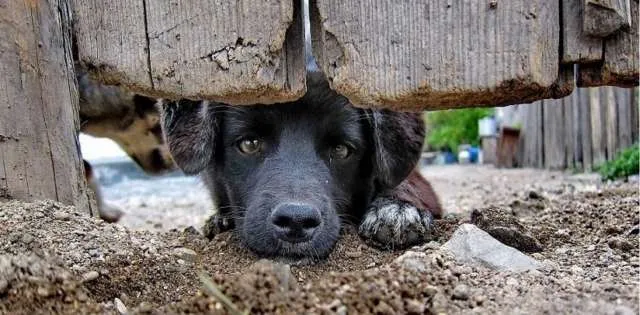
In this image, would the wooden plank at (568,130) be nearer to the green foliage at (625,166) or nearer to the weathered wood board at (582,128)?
the weathered wood board at (582,128)

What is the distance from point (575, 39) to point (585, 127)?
8.23 m

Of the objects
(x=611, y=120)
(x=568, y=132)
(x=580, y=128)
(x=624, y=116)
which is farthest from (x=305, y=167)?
(x=568, y=132)

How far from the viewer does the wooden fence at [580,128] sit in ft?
28.9

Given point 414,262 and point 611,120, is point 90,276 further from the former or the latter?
point 611,120

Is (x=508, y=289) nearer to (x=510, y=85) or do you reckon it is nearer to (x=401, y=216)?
(x=510, y=85)

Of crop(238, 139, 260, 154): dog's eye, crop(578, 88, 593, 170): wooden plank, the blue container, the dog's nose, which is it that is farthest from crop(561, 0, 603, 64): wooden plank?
the blue container

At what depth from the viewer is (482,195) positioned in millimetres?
7629

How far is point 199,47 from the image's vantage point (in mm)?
2369

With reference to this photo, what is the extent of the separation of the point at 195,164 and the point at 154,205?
19.7 ft

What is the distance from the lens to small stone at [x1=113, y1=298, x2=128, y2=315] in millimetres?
2036

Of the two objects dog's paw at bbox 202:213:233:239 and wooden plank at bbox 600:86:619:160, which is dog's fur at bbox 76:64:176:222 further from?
wooden plank at bbox 600:86:619:160

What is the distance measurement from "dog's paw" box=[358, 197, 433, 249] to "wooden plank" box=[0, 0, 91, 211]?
52.0 inches

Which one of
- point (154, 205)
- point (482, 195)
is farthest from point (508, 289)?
point (154, 205)

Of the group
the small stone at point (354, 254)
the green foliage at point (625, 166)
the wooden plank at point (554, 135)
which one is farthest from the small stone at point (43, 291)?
the wooden plank at point (554, 135)
